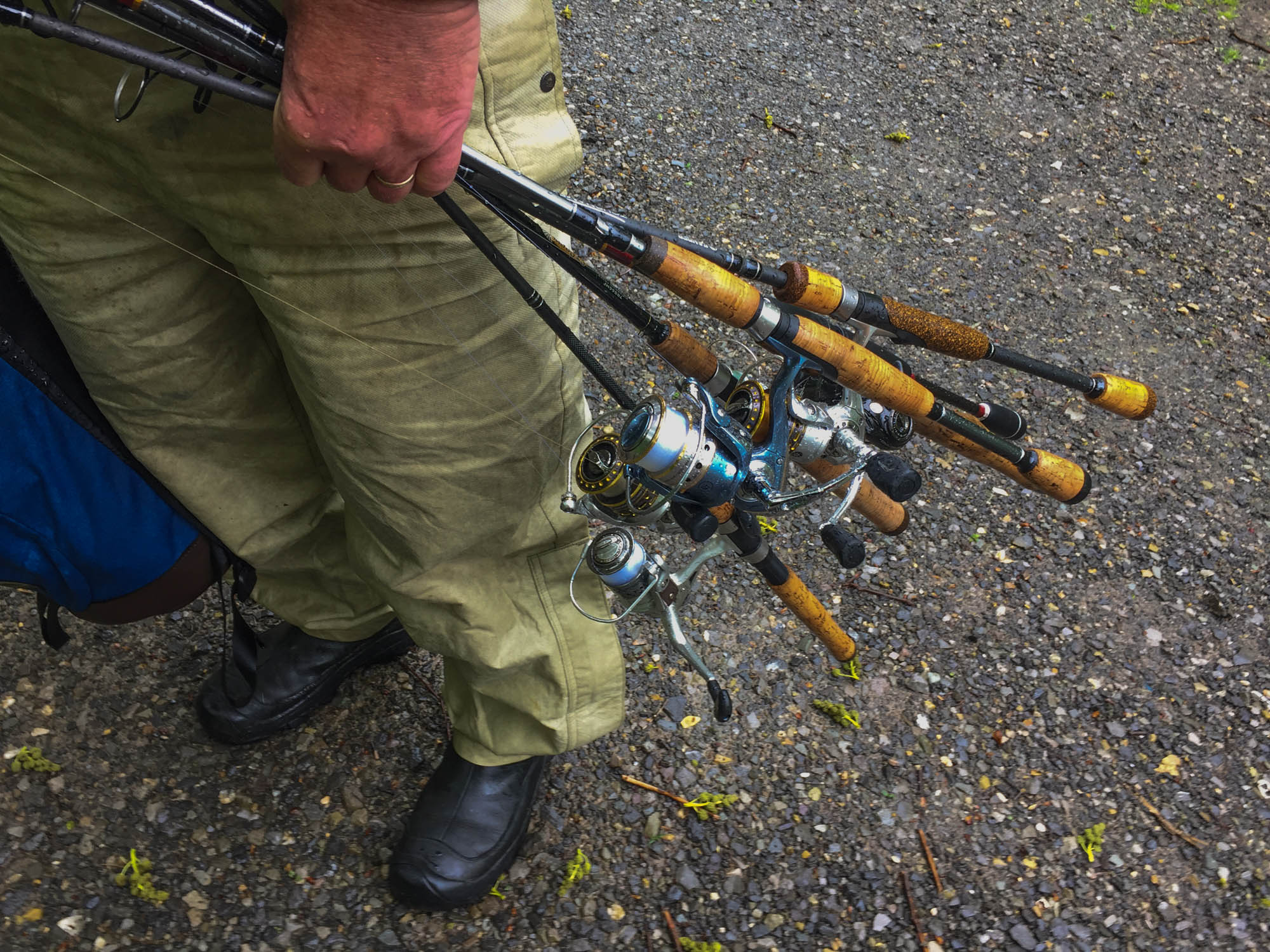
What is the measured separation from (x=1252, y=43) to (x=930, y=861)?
158 inches

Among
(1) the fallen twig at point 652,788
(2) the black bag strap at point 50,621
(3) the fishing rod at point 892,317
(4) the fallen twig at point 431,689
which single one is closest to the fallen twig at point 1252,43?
(3) the fishing rod at point 892,317

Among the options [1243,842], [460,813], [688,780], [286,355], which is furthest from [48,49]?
[1243,842]

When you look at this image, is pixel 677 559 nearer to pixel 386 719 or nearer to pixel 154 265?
pixel 386 719

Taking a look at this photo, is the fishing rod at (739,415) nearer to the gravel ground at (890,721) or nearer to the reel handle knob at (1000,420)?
the reel handle knob at (1000,420)

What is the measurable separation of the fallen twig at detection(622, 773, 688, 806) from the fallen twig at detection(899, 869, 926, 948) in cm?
43

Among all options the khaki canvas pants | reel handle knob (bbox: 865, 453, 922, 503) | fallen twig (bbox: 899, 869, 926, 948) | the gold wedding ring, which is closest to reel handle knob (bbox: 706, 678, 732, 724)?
the khaki canvas pants

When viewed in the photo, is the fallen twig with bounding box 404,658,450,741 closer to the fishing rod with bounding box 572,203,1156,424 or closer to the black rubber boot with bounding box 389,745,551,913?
the black rubber boot with bounding box 389,745,551,913

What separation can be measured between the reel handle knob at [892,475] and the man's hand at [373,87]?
731 millimetres

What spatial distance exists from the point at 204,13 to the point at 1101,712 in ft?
6.87

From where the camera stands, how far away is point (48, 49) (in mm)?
1195

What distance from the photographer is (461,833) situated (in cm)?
177

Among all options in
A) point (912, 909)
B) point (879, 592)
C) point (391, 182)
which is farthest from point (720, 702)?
point (391, 182)

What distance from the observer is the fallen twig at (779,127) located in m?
3.55

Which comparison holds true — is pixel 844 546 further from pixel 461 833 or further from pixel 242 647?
pixel 242 647
